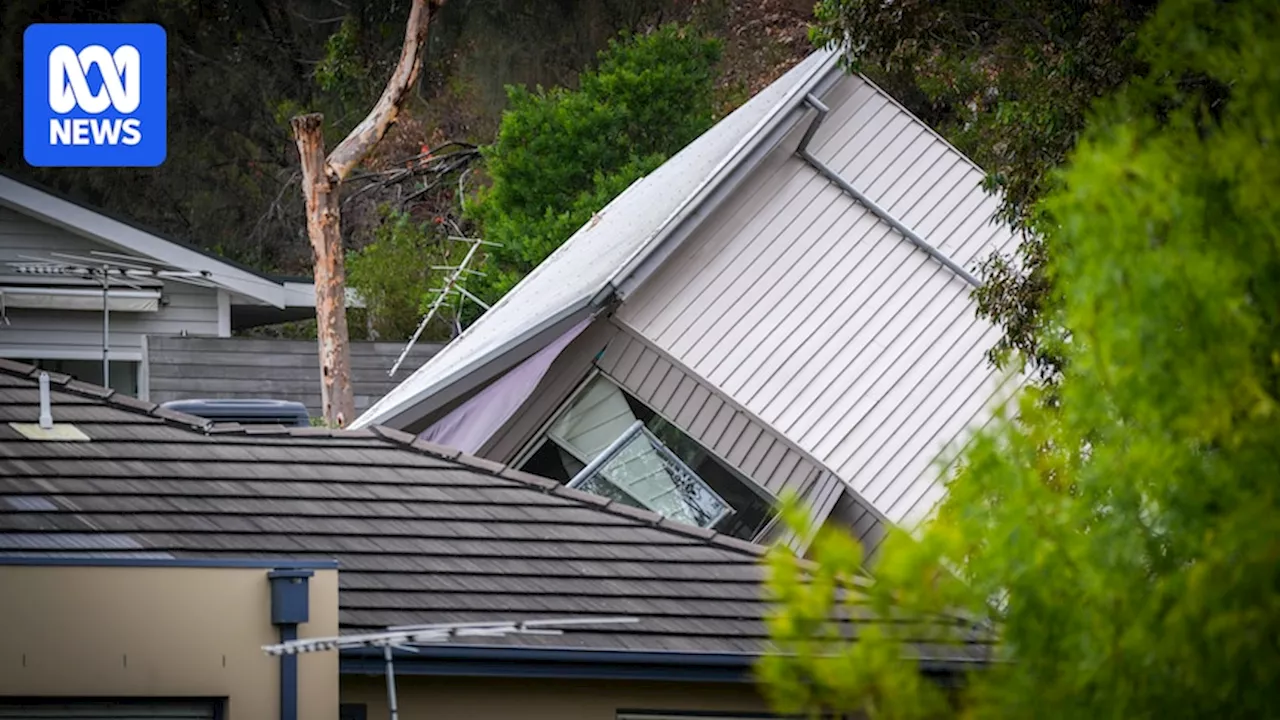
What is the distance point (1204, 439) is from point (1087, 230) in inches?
23.7

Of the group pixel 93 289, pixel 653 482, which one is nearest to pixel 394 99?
pixel 93 289

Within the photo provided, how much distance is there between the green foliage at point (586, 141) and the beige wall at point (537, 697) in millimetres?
16239

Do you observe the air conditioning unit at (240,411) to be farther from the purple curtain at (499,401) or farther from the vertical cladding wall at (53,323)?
the vertical cladding wall at (53,323)

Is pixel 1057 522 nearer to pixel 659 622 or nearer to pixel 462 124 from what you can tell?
pixel 659 622

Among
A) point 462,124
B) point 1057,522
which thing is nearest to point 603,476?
point 1057,522

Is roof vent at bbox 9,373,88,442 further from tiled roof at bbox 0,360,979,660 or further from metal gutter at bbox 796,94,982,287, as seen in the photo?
metal gutter at bbox 796,94,982,287

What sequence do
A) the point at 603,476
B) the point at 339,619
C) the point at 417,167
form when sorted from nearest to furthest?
1. the point at 339,619
2. the point at 603,476
3. the point at 417,167

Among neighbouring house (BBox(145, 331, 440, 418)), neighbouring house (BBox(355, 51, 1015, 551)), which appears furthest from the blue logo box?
neighbouring house (BBox(355, 51, 1015, 551))

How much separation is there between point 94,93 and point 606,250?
12135mm

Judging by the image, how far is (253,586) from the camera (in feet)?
30.1

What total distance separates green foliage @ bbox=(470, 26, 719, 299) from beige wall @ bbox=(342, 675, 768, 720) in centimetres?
1624

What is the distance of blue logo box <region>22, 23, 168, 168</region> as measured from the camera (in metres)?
27.6

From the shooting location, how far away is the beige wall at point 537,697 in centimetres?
1011

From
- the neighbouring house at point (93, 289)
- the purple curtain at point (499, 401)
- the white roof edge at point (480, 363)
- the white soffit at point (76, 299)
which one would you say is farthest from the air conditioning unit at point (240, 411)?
the white soffit at point (76, 299)
